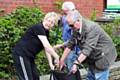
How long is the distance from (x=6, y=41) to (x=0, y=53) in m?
0.28

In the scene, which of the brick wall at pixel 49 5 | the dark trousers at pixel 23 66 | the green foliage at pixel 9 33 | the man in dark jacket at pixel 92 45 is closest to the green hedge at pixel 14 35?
the green foliage at pixel 9 33

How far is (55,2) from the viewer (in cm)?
1045

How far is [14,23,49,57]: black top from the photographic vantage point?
6.52 meters

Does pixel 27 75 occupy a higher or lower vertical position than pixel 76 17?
lower

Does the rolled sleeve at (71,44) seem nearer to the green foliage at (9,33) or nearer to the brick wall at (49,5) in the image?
the green foliage at (9,33)

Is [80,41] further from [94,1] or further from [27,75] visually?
[94,1]

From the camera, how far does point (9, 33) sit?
27.6 ft

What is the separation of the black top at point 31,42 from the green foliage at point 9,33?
1.64 metres

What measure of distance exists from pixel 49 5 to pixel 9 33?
2.23m

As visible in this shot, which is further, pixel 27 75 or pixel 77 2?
pixel 77 2

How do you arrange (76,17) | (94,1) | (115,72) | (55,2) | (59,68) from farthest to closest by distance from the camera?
(94,1), (55,2), (115,72), (59,68), (76,17)

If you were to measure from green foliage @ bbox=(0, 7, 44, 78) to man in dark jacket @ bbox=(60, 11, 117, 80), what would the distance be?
2.07 metres

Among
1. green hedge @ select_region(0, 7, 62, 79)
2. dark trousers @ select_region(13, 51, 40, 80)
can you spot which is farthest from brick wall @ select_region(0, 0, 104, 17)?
dark trousers @ select_region(13, 51, 40, 80)

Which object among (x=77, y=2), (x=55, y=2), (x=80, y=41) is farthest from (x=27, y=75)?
(x=77, y=2)
